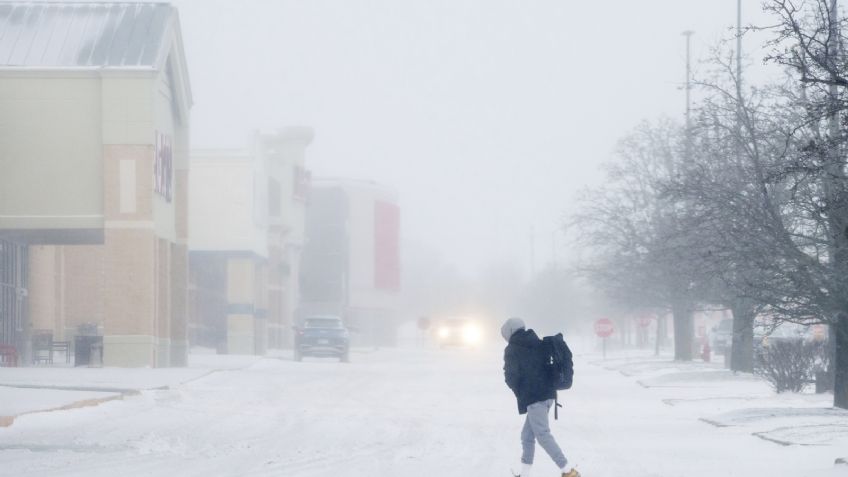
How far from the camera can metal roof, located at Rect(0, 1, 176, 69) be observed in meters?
43.0

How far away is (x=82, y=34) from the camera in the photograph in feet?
145

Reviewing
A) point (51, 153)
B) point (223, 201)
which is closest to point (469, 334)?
point (223, 201)

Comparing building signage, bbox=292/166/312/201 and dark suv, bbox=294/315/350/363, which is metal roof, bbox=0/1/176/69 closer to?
dark suv, bbox=294/315/350/363

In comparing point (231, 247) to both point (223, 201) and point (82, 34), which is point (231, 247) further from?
point (82, 34)

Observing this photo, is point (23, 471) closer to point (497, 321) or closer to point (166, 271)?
point (166, 271)

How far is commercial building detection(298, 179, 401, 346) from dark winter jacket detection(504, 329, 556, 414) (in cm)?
8061

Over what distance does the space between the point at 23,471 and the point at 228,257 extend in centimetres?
5127

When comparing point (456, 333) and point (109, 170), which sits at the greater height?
point (109, 170)

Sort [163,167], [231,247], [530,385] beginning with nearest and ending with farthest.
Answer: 1. [530,385]
2. [163,167]
3. [231,247]

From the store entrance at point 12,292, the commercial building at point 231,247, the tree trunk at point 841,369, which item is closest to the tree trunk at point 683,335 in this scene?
the store entrance at point 12,292

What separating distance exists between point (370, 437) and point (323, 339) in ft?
114

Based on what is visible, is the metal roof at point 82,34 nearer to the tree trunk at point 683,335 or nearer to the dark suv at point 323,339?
the dark suv at point 323,339

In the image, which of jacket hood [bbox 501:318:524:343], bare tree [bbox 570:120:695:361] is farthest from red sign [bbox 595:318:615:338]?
jacket hood [bbox 501:318:524:343]

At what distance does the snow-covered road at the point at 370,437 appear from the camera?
16.4m
